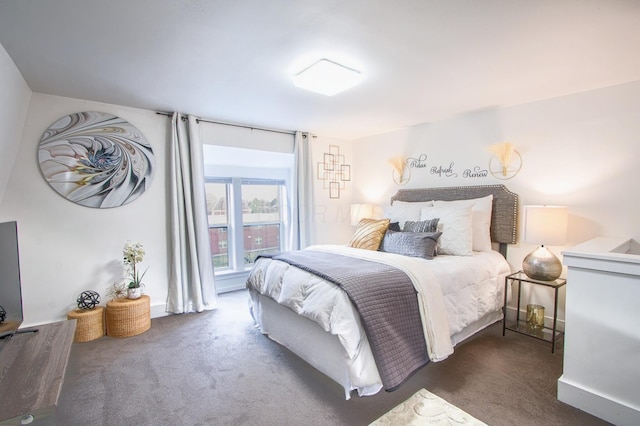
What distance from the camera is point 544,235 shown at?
2.51 m

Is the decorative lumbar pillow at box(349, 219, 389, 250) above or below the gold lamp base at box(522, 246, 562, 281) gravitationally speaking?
above

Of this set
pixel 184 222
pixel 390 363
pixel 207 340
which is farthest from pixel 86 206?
pixel 390 363

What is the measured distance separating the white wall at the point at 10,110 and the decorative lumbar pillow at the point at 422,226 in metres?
3.35

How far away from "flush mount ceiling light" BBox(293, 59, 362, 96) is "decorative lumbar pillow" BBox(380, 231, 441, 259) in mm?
1456

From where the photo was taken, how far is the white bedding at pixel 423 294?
1826 millimetres

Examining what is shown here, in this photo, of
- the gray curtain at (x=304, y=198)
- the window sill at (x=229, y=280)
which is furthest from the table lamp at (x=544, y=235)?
the window sill at (x=229, y=280)

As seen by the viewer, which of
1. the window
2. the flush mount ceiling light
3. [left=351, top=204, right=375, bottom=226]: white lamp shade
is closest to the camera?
the flush mount ceiling light

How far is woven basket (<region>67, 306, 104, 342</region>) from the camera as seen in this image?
273cm

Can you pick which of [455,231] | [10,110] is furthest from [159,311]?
[455,231]

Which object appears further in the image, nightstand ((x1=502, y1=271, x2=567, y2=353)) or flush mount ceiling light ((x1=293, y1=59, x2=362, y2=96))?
nightstand ((x1=502, y1=271, x2=567, y2=353))

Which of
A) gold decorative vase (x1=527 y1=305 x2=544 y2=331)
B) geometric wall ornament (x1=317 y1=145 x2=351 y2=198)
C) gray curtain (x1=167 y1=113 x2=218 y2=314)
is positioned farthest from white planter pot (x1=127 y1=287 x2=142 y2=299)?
gold decorative vase (x1=527 y1=305 x2=544 y2=331)

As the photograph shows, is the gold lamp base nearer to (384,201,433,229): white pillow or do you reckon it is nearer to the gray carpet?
the gray carpet

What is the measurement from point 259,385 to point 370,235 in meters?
1.71

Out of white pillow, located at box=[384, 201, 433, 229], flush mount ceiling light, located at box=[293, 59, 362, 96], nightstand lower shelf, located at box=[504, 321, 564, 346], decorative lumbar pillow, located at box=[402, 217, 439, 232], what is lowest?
nightstand lower shelf, located at box=[504, 321, 564, 346]
